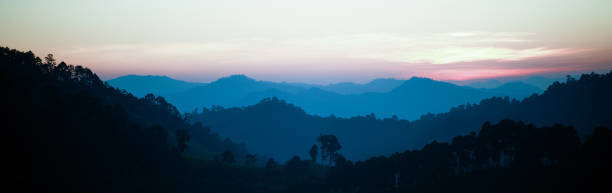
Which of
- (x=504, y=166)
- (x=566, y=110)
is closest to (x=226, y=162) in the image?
(x=504, y=166)

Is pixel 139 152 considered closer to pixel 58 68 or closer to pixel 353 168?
pixel 353 168

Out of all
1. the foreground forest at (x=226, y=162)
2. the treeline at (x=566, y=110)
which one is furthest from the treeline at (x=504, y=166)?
the treeline at (x=566, y=110)

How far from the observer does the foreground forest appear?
61094 mm

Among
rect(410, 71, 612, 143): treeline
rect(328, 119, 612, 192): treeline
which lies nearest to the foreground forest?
rect(328, 119, 612, 192): treeline

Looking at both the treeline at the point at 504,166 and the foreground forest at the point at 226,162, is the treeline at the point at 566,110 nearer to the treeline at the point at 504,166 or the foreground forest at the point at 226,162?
the foreground forest at the point at 226,162

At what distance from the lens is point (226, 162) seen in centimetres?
10425

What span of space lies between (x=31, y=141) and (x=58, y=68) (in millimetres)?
65551

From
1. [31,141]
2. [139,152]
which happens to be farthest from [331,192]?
[31,141]

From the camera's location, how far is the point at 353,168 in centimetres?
8088

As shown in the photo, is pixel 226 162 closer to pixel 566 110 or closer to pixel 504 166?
pixel 504 166

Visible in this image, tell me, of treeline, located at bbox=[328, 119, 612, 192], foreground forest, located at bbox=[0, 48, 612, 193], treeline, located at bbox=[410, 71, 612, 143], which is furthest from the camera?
treeline, located at bbox=[410, 71, 612, 143]

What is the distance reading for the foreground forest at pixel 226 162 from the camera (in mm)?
61094

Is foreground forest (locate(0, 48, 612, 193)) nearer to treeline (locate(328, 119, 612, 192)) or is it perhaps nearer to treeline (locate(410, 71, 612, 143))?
treeline (locate(328, 119, 612, 192))

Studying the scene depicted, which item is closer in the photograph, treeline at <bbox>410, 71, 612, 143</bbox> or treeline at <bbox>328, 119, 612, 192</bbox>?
treeline at <bbox>328, 119, 612, 192</bbox>
